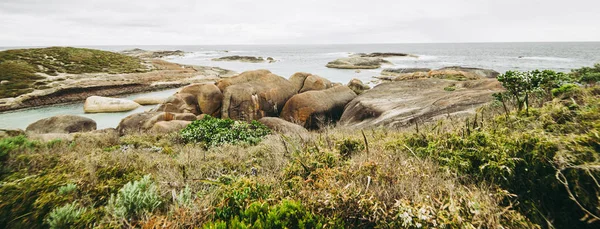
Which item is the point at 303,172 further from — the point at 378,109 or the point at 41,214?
the point at 378,109

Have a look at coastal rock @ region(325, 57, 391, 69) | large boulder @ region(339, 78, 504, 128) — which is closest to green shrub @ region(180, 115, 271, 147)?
large boulder @ region(339, 78, 504, 128)

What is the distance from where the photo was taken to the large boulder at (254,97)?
48.8 ft

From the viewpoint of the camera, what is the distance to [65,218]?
2.49 m

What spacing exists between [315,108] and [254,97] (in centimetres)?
367

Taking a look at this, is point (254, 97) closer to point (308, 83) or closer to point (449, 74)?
point (308, 83)

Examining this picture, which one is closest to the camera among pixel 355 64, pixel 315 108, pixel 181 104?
pixel 315 108

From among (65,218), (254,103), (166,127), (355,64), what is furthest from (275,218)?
(355,64)

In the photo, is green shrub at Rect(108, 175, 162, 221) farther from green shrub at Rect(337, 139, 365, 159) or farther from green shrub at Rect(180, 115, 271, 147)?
green shrub at Rect(180, 115, 271, 147)

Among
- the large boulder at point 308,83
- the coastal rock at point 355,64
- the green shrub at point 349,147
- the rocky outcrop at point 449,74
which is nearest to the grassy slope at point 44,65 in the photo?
the large boulder at point 308,83

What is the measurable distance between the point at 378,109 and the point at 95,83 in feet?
97.4

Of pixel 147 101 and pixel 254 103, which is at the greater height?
pixel 254 103

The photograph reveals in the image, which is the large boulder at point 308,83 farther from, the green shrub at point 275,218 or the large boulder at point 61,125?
the green shrub at point 275,218

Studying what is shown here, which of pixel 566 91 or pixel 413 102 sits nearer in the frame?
pixel 566 91

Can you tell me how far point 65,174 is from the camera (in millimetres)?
3379
